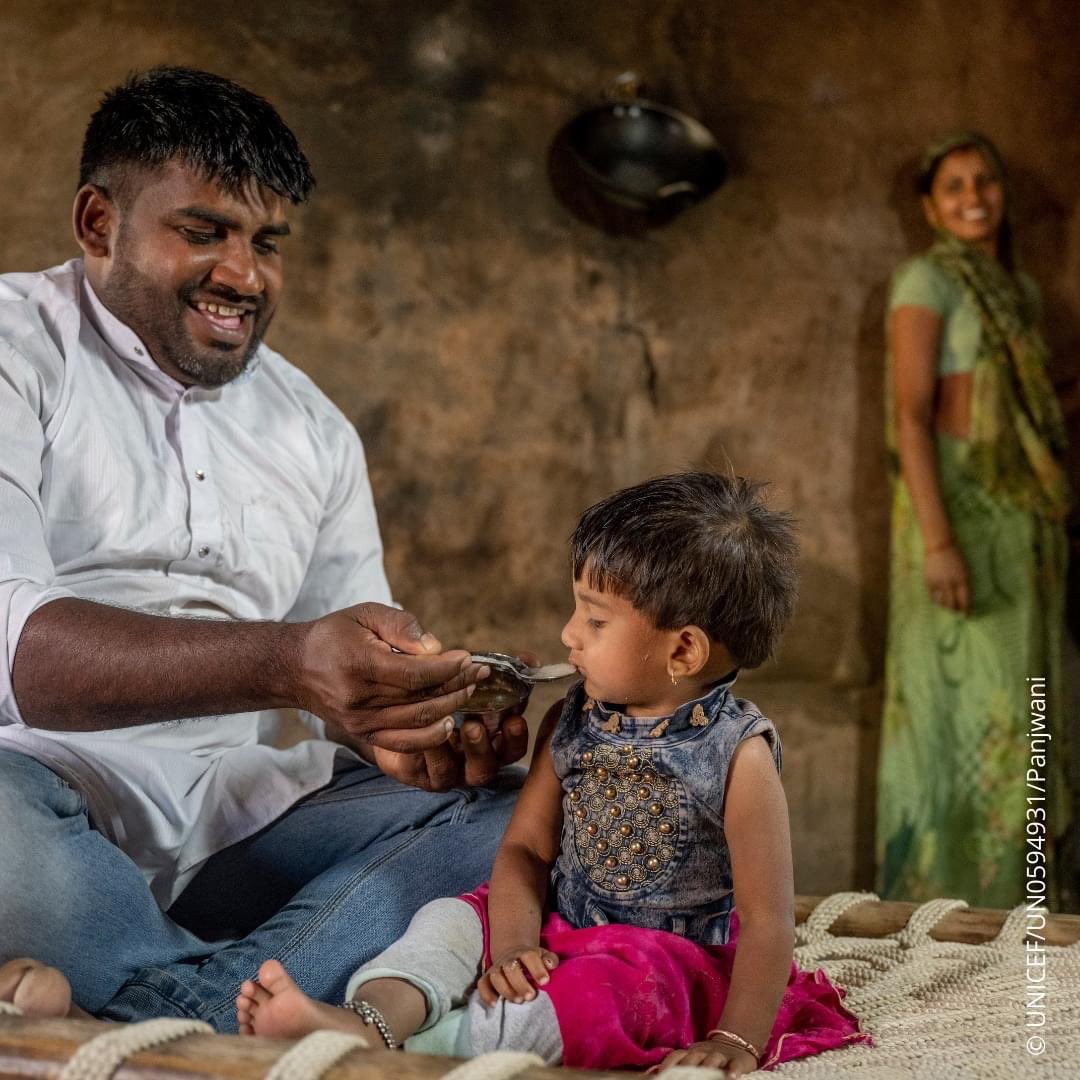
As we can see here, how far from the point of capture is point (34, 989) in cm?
126

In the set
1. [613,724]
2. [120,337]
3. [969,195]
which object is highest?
[969,195]

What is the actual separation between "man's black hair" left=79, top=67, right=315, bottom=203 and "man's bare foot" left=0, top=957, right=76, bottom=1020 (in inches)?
42.3

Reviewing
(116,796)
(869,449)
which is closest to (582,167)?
(869,449)

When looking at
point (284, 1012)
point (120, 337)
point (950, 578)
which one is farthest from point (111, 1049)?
point (950, 578)

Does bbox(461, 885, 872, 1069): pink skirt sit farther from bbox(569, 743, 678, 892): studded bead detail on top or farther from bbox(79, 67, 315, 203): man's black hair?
bbox(79, 67, 315, 203): man's black hair

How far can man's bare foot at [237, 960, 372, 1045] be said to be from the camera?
3.94ft

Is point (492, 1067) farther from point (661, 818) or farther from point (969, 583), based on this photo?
point (969, 583)

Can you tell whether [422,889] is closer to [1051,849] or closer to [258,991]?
[258,991]

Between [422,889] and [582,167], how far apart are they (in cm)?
235

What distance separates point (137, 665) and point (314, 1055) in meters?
0.54

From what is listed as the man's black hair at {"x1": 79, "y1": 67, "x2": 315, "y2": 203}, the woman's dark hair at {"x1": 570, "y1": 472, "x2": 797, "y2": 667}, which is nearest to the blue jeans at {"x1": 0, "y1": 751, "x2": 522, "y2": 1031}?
the woman's dark hair at {"x1": 570, "y1": 472, "x2": 797, "y2": 667}

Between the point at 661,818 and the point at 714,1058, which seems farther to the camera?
the point at 661,818

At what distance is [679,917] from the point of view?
1440mm

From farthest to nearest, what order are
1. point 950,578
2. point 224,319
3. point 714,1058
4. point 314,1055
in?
point 950,578 → point 224,319 → point 714,1058 → point 314,1055
